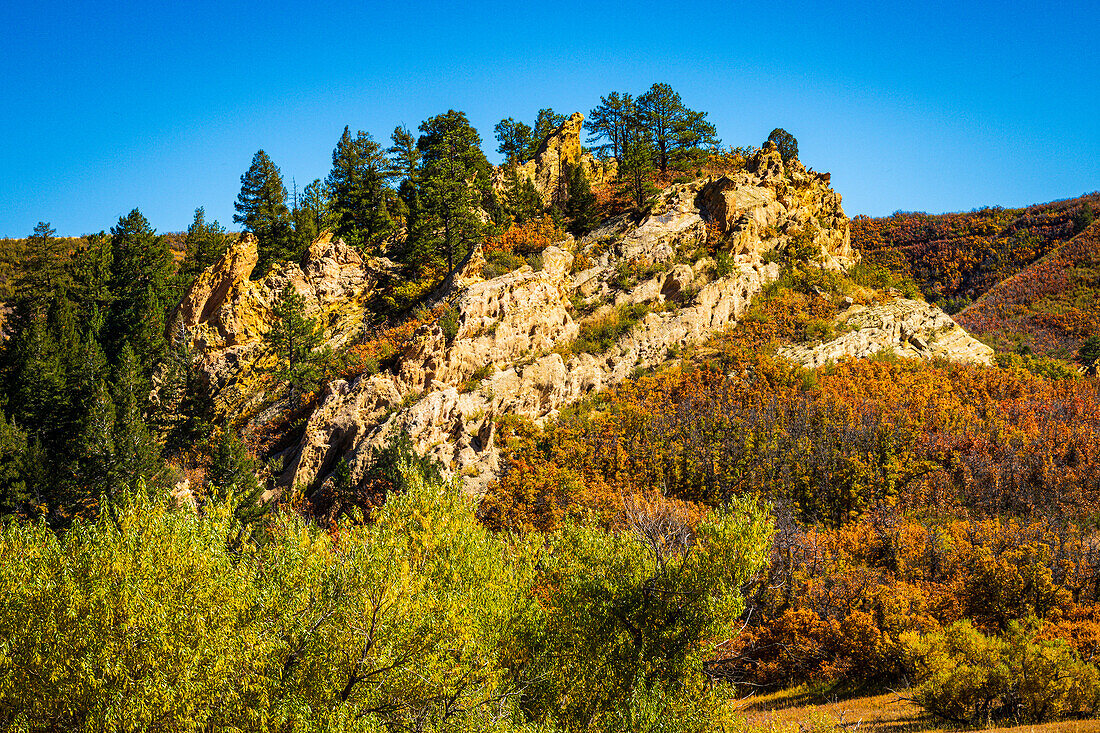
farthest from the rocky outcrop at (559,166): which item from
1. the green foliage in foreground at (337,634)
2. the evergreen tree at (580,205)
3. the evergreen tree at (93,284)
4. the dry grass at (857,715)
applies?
the green foliage in foreground at (337,634)

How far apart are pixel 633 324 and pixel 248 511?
26.0 meters

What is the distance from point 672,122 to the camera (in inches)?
2175

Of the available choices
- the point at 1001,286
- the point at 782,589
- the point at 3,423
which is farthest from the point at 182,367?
the point at 1001,286

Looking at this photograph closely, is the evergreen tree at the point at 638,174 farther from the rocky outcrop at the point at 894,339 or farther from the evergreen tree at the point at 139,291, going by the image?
the evergreen tree at the point at 139,291

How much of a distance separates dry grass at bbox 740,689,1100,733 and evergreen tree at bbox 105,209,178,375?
41.6 metres

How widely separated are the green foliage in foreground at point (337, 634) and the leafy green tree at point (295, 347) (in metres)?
21.5

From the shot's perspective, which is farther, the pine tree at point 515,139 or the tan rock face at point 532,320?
the pine tree at point 515,139

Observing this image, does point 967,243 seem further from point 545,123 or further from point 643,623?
point 643,623

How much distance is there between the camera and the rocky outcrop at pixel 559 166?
2211 inches

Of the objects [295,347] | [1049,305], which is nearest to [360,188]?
[295,347]

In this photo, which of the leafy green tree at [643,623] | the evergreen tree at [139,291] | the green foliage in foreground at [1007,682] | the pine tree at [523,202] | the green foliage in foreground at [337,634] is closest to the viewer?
the green foliage in foreground at [337,634]

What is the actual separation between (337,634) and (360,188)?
44046mm

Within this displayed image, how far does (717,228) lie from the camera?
4912 cm

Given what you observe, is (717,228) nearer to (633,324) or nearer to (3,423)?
(633,324)
